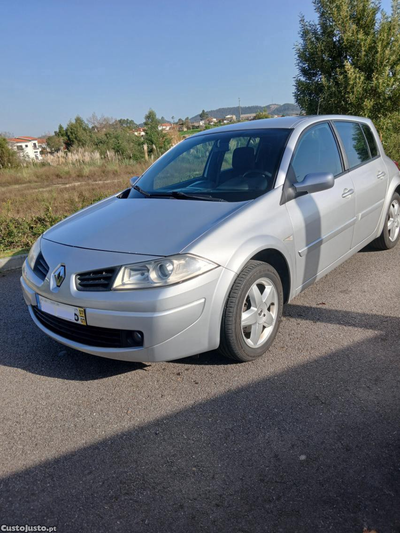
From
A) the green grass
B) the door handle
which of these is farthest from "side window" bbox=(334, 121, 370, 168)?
the green grass

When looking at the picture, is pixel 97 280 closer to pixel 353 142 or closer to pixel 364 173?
pixel 364 173

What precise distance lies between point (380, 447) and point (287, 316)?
1.77 metres

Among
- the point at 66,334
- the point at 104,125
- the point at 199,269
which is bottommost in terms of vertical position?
the point at 66,334

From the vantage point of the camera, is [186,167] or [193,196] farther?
[186,167]

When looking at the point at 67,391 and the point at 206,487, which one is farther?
the point at 67,391

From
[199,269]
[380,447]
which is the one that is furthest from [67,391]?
[380,447]

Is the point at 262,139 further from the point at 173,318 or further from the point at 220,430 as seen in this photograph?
the point at 220,430

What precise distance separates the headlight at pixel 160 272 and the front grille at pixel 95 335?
1.03 feet

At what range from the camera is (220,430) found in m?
2.54

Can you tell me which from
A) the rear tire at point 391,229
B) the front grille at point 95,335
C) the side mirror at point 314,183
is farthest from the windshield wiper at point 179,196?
the rear tire at point 391,229

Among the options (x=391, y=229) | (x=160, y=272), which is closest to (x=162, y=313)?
(x=160, y=272)

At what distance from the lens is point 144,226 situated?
3.20 metres

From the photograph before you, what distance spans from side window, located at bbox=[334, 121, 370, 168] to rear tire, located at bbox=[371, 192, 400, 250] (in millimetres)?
785

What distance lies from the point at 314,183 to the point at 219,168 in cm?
92
